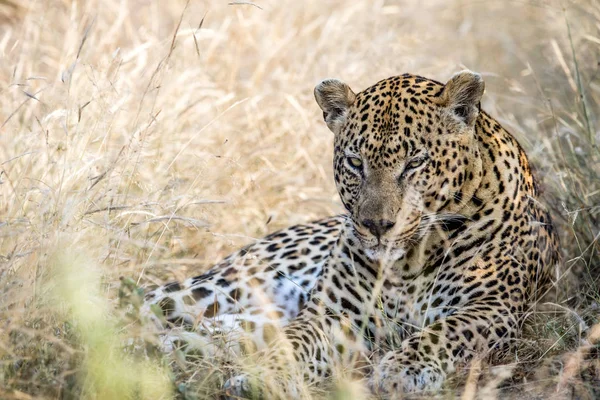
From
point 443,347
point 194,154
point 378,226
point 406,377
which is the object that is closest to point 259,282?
point 194,154

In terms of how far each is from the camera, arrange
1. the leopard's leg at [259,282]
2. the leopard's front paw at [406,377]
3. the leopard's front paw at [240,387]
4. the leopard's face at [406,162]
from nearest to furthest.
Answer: the leopard's front paw at [240,387], the leopard's front paw at [406,377], the leopard's face at [406,162], the leopard's leg at [259,282]

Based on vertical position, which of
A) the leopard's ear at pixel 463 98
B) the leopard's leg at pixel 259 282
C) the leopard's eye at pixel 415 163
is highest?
the leopard's ear at pixel 463 98

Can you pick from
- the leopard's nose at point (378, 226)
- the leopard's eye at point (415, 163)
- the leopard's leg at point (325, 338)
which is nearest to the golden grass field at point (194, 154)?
the leopard's leg at point (325, 338)

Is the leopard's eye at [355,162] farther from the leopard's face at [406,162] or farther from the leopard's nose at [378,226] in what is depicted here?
the leopard's nose at [378,226]

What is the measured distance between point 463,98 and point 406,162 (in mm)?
531

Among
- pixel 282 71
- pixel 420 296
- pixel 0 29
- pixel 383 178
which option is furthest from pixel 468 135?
pixel 0 29

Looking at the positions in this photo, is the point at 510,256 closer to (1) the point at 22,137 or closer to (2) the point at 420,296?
(2) the point at 420,296

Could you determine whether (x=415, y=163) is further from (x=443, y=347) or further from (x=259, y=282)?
(x=259, y=282)

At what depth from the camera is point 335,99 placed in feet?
Result: 20.1

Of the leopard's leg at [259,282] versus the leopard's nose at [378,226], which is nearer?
the leopard's nose at [378,226]

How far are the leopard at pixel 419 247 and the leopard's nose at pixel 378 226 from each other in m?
0.01

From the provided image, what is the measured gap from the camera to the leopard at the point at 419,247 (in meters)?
5.44

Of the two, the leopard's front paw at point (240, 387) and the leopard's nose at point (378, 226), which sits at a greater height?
the leopard's nose at point (378, 226)

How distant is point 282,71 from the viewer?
9609 mm
